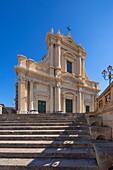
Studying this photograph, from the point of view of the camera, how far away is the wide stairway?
3434mm

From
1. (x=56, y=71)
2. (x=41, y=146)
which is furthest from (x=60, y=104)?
(x=41, y=146)

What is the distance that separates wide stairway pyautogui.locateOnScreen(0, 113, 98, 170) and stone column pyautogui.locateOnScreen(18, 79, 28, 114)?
827 centimetres

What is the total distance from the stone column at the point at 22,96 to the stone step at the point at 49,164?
1124cm

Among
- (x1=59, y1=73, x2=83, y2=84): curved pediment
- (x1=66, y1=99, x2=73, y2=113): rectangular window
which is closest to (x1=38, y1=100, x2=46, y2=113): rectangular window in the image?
(x1=66, y1=99, x2=73, y2=113): rectangular window

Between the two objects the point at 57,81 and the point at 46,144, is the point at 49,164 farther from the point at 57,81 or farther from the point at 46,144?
the point at 57,81

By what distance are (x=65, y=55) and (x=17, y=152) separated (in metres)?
18.8

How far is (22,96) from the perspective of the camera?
49.7ft

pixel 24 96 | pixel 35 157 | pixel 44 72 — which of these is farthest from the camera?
pixel 44 72

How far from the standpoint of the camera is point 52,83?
59.6 ft

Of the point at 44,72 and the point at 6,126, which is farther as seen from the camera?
the point at 44,72

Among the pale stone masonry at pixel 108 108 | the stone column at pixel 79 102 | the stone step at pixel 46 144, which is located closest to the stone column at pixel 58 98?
the stone column at pixel 79 102

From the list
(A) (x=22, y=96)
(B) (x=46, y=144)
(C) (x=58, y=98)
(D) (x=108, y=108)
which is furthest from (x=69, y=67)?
(B) (x=46, y=144)

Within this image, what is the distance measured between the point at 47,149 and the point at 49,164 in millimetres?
965

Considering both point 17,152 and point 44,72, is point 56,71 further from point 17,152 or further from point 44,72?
point 17,152
